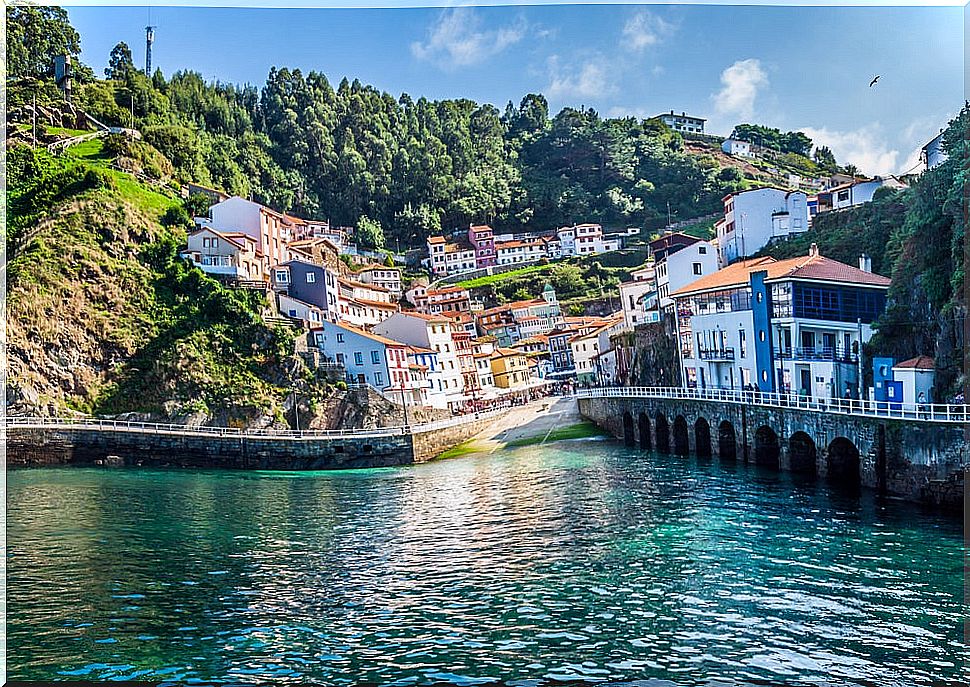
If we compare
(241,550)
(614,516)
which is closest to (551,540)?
(614,516)

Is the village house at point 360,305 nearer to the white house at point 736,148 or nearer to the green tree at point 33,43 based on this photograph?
Result: the green tree at point 33,43

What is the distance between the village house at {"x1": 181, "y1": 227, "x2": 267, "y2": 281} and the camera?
24688 millimetres

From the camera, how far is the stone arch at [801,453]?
16038 mm

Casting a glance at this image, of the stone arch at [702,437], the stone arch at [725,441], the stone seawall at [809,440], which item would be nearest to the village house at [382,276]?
the stone seawall at [809,440]

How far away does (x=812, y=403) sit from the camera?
51.7 feet

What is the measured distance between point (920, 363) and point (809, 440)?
115 inches

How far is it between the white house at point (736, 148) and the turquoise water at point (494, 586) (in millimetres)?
10735

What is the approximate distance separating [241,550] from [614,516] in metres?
5.18

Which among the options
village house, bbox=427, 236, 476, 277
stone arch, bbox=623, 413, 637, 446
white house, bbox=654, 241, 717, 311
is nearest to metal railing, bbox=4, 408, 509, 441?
stone arch, bbox=623, 413, 637, 446

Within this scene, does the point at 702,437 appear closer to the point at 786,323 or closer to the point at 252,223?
the point at 786,323

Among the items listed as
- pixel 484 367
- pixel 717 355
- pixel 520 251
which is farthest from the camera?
pixel 520 251

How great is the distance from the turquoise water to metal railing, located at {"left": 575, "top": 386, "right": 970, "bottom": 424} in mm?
1335

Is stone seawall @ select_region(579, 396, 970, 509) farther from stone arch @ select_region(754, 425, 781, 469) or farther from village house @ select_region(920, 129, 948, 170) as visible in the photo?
village house @ select_region(920, 129, 948, 170)

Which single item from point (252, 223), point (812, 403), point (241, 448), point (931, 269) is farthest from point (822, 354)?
point (252, 223)
